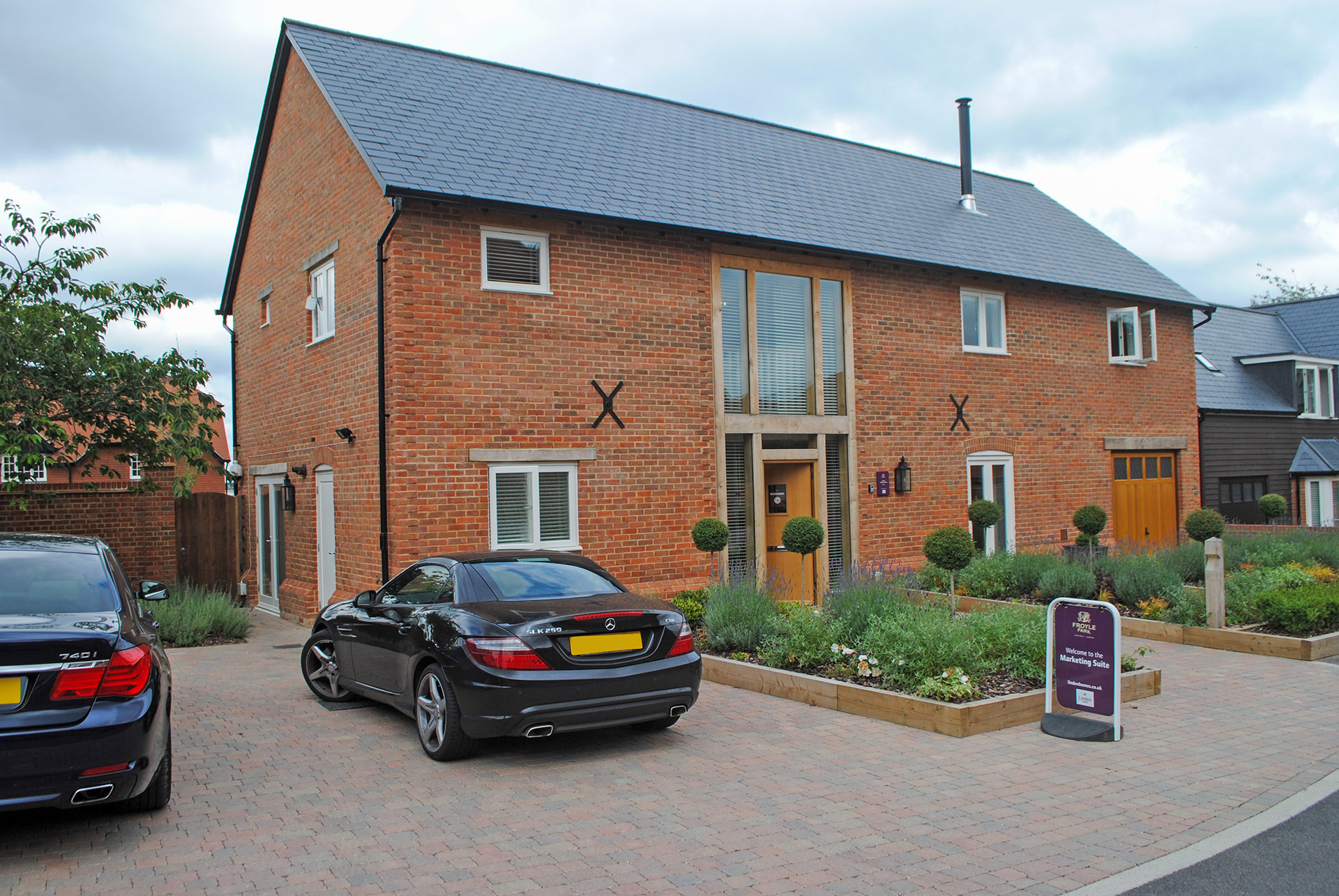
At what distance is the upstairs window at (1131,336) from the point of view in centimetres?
1802

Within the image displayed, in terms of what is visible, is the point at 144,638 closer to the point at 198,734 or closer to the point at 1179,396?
the point at 198,734

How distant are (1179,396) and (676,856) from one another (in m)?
18.0

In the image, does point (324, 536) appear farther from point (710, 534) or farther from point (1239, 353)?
point (1239, 353)

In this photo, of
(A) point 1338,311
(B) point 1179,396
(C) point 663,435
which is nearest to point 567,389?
(C) point 663,435

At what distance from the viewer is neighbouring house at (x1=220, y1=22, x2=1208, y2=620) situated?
436 inches

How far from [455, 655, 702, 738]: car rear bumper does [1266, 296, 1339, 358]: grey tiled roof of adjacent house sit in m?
28.3

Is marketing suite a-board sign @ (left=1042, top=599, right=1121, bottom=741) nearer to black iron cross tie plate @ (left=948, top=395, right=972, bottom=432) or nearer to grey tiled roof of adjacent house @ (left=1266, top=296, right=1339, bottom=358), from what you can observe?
black iron cross tie plate @ (left=948, top=395, right=972, bottom=432)

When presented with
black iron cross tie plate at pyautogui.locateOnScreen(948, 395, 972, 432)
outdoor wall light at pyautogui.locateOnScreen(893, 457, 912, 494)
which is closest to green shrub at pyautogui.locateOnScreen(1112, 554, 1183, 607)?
outdoor wall light at pyautogui.locateOnScreen(893, 457, 912, 494)

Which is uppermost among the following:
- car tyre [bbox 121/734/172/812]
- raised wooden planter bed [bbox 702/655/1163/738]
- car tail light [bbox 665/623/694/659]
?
car tail light [bbox 665/623/694/659]

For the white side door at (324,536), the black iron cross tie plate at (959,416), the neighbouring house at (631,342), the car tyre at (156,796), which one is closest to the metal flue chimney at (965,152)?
the neighbouring house at (631,342)

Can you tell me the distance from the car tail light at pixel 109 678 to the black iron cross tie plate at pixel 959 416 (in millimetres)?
12876

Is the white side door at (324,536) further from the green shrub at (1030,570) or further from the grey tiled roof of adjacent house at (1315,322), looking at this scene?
the grey tiled roof of adjacent house at (1315,322)

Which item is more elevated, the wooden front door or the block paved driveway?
the wooden front door

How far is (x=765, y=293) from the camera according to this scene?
44.7ft
